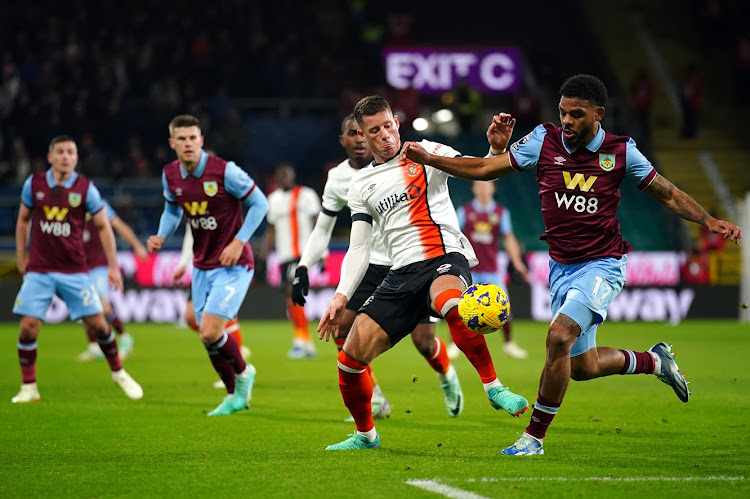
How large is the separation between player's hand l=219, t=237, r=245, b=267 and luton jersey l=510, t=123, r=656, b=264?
3.26m

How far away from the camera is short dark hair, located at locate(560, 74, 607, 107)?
272 inches

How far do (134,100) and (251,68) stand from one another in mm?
3197

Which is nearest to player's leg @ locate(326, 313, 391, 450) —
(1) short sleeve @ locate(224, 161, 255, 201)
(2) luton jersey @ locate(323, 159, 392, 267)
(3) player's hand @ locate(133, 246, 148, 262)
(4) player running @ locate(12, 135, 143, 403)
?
(2) luton jersey @ locate(323, 159, 392, 267)

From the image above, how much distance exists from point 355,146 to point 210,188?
1.37 m

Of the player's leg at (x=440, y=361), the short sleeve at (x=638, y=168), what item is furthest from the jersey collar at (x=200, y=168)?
the short sleeve at (x=638, y=168)

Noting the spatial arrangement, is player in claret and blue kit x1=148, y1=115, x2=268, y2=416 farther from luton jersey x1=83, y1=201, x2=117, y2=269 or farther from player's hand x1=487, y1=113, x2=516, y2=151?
luton jersey x1=83, y1=201, x2=117, y2=269

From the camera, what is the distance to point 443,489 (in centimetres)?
584

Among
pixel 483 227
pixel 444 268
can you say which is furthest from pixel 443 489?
pixel 483 227

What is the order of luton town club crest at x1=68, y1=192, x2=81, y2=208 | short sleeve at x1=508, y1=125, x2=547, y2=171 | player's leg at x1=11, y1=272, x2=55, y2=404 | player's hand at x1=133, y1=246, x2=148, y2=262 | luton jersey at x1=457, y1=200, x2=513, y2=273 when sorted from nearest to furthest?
short sleeve at x1=508, y1=125, x2=547, y2=171 → player's leg at x1=11, y1=272, x2=55, y2=404 → luton town club crest at x1=68, y1=192, x2=81, y2=208 → player's hand at x1=133, y1=246, x2=148, y2=262 → luton jersey at x1=457, y1=200, x2=513, y2=273

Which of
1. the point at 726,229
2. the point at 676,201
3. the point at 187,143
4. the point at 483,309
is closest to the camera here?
the point at 726,229

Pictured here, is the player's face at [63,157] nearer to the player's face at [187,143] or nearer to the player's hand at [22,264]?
the player's hand at [22,264]

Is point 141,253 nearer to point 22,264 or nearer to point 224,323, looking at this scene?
point 22,264

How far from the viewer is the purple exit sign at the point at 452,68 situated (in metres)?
30.5

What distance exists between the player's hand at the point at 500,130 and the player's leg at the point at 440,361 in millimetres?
2509
